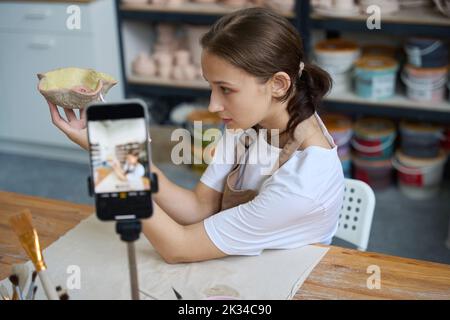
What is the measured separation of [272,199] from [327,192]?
0.12 metres

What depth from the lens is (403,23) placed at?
2576mm

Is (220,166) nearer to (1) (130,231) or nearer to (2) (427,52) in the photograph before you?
(1) (130,231)

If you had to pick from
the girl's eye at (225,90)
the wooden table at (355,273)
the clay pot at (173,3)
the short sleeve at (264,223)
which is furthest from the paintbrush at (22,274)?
the clay pot at (173,3)

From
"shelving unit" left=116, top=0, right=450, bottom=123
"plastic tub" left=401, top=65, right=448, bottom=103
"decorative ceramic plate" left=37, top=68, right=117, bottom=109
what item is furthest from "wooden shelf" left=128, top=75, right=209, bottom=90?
"decorative ceramic plate" left=37, top=68, right=117, bottom=109

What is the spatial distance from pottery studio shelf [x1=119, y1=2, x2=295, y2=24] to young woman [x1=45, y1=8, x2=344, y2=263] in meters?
1.60

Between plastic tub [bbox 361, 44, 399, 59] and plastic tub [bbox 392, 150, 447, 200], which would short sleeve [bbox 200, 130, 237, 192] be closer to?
plastic tub [bbox 392, 150, 447, 200]

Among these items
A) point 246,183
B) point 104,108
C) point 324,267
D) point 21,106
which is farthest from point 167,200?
point 21,106

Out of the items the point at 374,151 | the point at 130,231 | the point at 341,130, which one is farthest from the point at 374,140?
the point at 130,231

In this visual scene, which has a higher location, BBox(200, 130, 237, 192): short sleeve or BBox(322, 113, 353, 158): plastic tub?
BBox(200, 130, 237, 192): short sleeve

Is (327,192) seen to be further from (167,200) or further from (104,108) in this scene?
(104,108)

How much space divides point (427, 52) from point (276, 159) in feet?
4.98

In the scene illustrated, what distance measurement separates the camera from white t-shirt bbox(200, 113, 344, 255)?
1.23 meters

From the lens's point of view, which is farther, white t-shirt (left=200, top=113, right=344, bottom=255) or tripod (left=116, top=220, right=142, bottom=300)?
white t-shirt (left=200, top=113, right=344, bottom=255)

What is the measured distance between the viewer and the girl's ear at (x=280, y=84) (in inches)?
50.1
